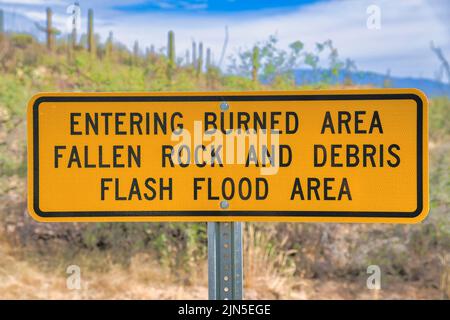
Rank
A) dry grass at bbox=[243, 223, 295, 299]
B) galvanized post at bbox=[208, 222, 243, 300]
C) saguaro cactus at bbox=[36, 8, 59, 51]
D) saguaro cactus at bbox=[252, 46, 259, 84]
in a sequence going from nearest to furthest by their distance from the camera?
1. galvanized post at bbox=[208, 222, 243, 300]
2. dry grass at bbox=[243, 223, 295, 299]
3. saguaro cactus at bbox=[252, 46, 259, 84]
4. saguaro cactus at bbox=[36, 8, 59, 51]

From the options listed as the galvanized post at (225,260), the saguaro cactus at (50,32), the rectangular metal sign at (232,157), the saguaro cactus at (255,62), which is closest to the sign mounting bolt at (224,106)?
the rectangular metal sign at (232,157)

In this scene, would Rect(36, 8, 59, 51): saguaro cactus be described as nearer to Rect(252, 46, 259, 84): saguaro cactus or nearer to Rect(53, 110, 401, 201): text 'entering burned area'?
Rect(252, 46, 259, 84): saguaro cactus

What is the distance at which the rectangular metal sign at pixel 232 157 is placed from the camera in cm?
201

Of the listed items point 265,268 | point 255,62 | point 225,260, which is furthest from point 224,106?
point 255,62

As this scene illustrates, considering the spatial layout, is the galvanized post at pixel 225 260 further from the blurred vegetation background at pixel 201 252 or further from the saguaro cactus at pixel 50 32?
the saguaro cactus at pixel 50 32

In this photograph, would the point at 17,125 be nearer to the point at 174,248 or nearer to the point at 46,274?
the point at 46,274

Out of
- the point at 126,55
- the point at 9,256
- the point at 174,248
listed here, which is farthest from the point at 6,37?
the point at 174,248

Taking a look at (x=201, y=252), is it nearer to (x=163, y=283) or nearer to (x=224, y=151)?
(x=163, y=283)

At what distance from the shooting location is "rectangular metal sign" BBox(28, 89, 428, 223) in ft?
6.58

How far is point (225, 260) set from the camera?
201 centimetres

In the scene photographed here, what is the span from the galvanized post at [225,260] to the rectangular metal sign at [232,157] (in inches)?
1.8

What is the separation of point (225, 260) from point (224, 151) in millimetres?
350

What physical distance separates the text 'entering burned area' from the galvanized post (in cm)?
11

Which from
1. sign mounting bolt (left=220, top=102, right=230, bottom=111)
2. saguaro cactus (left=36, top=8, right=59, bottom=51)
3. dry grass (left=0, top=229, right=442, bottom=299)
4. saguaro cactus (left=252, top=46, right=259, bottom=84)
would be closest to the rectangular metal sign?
sign mounting bolt (left=220, top=102, right=230, bottom=111)
